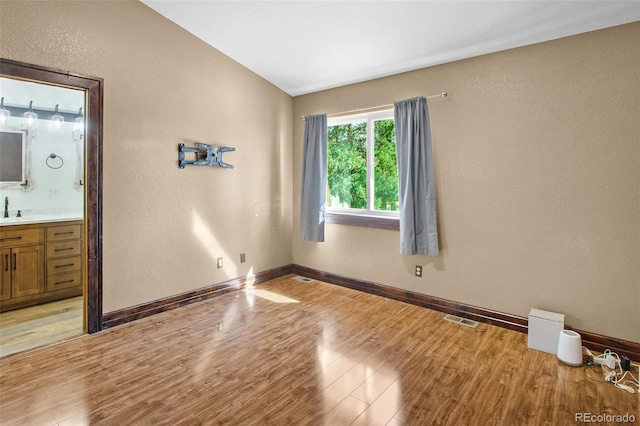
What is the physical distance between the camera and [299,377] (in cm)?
236

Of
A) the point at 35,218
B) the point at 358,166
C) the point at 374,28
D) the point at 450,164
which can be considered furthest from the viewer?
the point at 358,166

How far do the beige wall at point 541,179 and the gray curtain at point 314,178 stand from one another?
3.42ft

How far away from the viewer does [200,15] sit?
3238mm

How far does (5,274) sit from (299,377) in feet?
10.3

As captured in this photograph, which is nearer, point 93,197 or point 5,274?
point 93,197

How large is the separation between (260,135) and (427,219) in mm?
2311

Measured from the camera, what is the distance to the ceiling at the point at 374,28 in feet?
8.66

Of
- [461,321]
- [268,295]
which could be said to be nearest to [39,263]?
[268,295]

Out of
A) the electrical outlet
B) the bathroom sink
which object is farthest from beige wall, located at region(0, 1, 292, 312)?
the electrical outlet

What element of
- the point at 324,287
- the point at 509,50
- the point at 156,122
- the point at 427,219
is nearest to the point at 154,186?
the point at 156,122

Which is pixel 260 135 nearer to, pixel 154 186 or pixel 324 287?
pixel 154 186

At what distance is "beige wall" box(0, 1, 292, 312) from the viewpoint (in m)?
2.85

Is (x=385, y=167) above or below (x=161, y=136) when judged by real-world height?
below

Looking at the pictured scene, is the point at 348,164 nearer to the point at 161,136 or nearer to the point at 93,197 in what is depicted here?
the point at 161,136
